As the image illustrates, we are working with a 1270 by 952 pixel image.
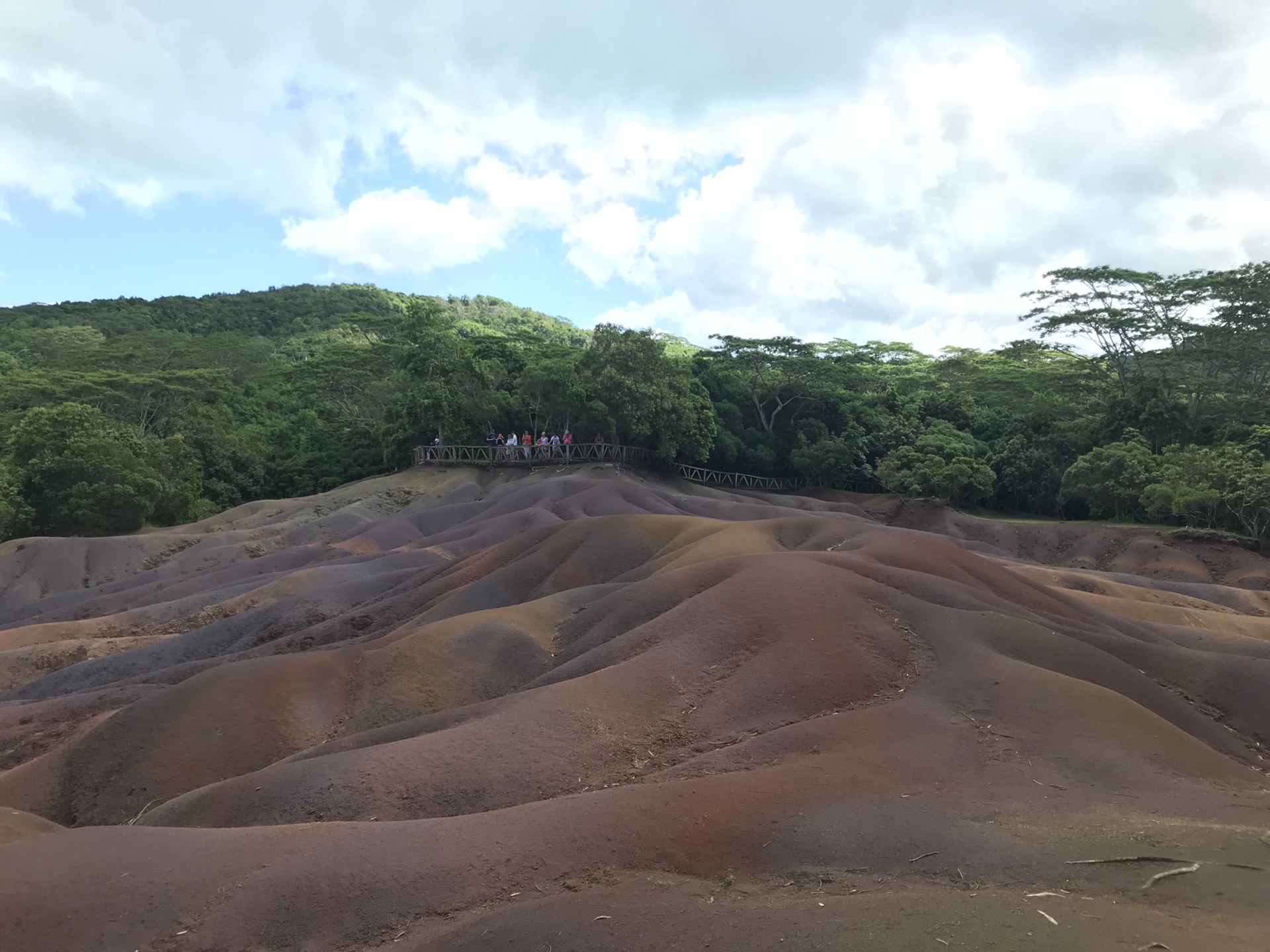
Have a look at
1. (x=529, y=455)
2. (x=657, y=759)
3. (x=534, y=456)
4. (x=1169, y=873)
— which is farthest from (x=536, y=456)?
(x=1169, y=873)

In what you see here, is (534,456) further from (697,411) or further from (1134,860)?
(1134,860)

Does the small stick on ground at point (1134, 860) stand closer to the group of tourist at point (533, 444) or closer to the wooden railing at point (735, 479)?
the group of tourist at point (533, 444)

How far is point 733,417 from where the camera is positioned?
7381 centimetres

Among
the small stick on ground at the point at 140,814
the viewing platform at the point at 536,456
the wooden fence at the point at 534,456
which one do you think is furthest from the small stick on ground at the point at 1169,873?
the wooden fence at the point at 534,456

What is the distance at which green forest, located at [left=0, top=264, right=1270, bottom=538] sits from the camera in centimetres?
5188

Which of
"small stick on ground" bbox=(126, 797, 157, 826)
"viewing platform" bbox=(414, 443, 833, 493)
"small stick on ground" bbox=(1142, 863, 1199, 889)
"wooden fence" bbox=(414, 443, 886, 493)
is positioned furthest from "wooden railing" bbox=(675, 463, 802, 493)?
"small stick on ground" bbox=(1142, 863, 1199, 889)

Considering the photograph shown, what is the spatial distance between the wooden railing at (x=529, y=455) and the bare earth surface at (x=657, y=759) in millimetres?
28942

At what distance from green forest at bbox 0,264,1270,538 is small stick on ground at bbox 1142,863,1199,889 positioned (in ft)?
139

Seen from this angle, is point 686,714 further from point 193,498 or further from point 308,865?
point 193,498

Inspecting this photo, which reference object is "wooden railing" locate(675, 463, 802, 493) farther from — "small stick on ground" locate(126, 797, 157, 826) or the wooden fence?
"small stick on ground" locate(126, 797, 157, 826)

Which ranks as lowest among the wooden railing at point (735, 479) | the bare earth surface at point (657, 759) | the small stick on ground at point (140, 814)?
the small stick on ground at point (140, 814)

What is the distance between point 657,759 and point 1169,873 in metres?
8.93

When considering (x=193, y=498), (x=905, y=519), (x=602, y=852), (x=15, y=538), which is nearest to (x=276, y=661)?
(x=602, y=852)

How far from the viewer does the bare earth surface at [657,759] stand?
10570 millimetres
